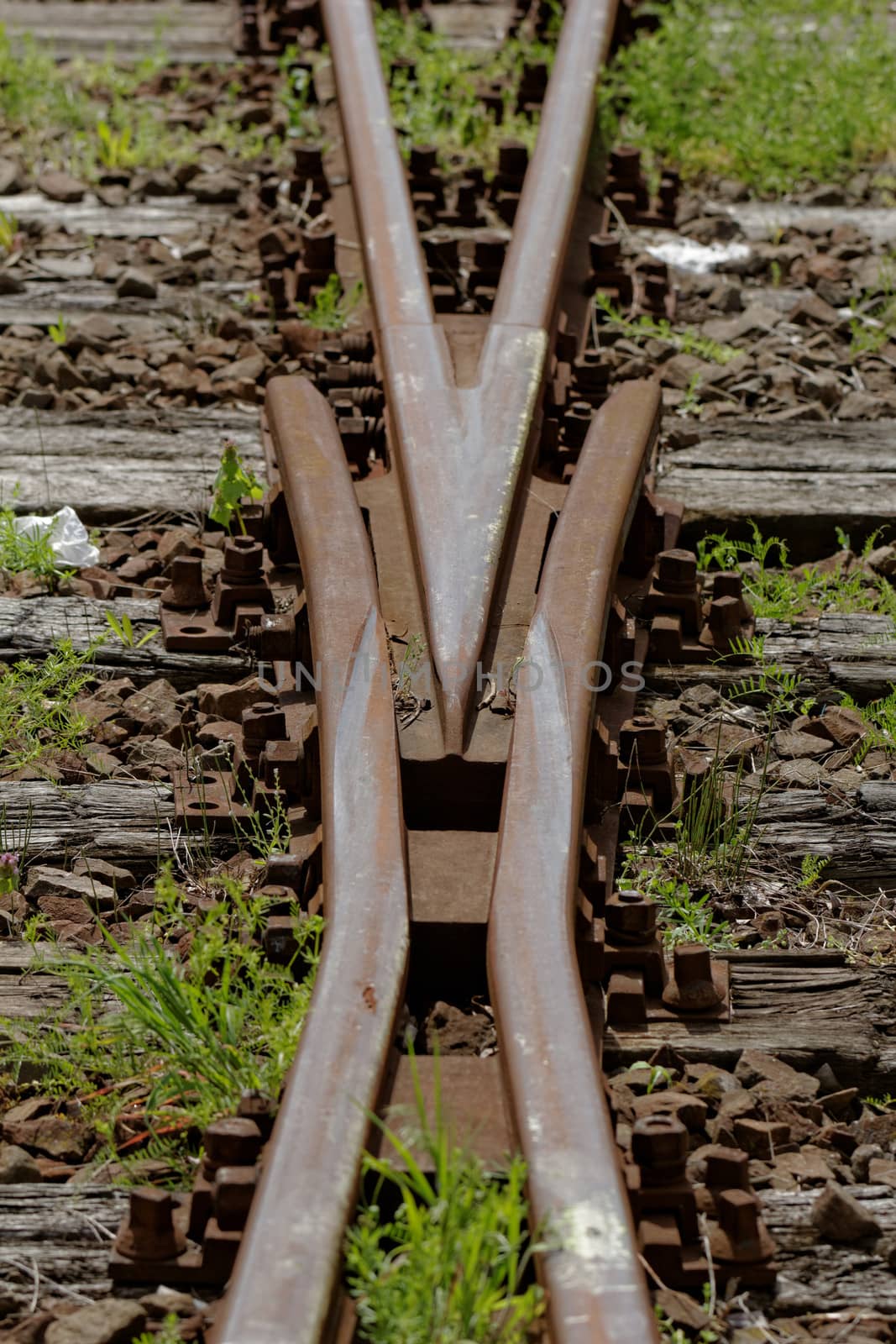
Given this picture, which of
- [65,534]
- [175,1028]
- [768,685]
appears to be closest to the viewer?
[175,1028]

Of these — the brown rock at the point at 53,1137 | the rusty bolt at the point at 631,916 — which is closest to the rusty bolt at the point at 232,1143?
the brown rock at the point at 53,1137

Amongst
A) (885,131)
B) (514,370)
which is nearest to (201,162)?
(885,131)

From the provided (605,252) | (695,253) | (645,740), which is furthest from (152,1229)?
(695,253)

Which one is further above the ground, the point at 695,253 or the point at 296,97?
the point at 296,97

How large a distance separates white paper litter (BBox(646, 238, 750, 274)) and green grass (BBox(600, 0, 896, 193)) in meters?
0.58

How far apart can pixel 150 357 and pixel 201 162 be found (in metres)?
1.60

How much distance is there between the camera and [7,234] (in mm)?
6031

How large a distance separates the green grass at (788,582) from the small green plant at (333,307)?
1.26 meters

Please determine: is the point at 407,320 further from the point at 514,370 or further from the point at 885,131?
the point at 885,131

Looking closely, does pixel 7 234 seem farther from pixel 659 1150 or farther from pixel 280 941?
pixel 659 1150

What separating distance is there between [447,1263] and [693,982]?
0.86 meters

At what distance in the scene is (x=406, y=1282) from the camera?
2.25 metres

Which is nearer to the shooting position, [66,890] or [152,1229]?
[152,1229]

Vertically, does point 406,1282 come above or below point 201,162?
below
